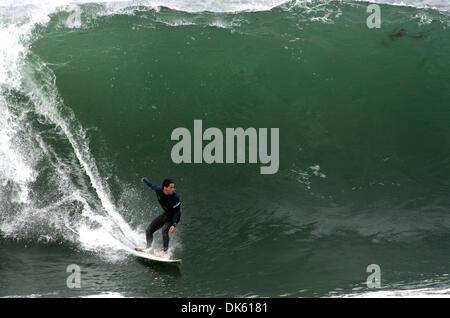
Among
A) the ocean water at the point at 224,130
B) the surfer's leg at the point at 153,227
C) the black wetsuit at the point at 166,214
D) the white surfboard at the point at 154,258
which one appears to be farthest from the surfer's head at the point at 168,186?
the ocean water at the point at 224,130

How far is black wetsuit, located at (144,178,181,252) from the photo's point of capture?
277 inches

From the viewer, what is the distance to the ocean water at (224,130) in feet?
23.8

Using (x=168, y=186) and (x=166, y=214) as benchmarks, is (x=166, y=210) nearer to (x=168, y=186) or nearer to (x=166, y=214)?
(x=166, y=214)

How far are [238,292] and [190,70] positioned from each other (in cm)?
585

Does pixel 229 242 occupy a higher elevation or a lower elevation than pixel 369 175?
lower

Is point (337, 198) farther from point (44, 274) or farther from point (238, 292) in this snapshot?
point (44, 274)

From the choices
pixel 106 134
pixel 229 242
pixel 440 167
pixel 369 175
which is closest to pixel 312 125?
pixel 369 175

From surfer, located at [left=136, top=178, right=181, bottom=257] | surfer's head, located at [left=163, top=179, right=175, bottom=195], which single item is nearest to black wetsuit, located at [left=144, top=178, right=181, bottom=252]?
surfer, located at [left=136, top=178, right=181, bottom=257]

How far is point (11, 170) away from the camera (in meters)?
8.51

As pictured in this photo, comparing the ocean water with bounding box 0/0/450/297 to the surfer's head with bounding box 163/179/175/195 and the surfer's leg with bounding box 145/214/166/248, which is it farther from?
the surfer's head with bounding box 163/179/175/195

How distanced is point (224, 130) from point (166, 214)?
301 centimetres

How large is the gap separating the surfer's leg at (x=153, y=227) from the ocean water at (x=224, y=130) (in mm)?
388

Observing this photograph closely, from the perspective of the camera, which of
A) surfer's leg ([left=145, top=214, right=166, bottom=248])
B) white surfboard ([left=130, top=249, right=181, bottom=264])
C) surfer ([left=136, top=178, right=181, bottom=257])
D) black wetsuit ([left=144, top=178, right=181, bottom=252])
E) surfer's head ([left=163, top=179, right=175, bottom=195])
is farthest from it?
surfer's leg ([left=145, top=214, right=166, bottom=248])

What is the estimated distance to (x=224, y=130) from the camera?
384 inches
